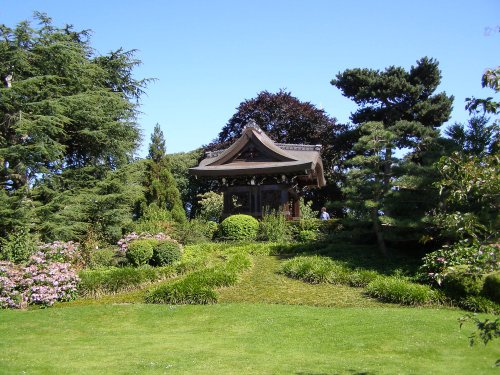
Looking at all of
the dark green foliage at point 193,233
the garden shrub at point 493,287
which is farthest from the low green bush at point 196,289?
the dark green foliage at point 193,233

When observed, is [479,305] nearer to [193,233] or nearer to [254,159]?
[193,233]

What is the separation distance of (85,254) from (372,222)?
31.0 feet

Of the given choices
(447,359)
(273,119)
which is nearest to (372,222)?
(447,359)

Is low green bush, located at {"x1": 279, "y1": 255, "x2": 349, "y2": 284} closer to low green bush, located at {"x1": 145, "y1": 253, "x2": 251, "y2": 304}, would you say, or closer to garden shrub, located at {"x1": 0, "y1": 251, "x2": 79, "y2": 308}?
low green bush, located at {"x1": 145, "y1": 253, "x2": 251, "y2": 304}

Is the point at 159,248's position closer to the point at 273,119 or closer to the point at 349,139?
the point at 349,139

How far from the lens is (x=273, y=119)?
113 ft

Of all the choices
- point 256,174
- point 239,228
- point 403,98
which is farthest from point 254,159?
point 403,98

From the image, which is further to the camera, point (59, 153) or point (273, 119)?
point (273, 119)

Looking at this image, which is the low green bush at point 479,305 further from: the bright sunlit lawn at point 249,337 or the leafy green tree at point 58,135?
the leafy green tree at point 58,135

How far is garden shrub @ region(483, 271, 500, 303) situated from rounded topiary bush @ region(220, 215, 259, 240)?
11017 mm

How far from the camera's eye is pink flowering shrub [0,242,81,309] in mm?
12266

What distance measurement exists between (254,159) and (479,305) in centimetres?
1528

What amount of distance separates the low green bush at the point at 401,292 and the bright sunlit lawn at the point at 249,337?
1.20 feet

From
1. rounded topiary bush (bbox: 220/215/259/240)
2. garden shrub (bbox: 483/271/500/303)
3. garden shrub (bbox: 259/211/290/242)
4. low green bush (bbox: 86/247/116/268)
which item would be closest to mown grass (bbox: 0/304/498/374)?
garden shrub (bbox: 483/271/500/303)
